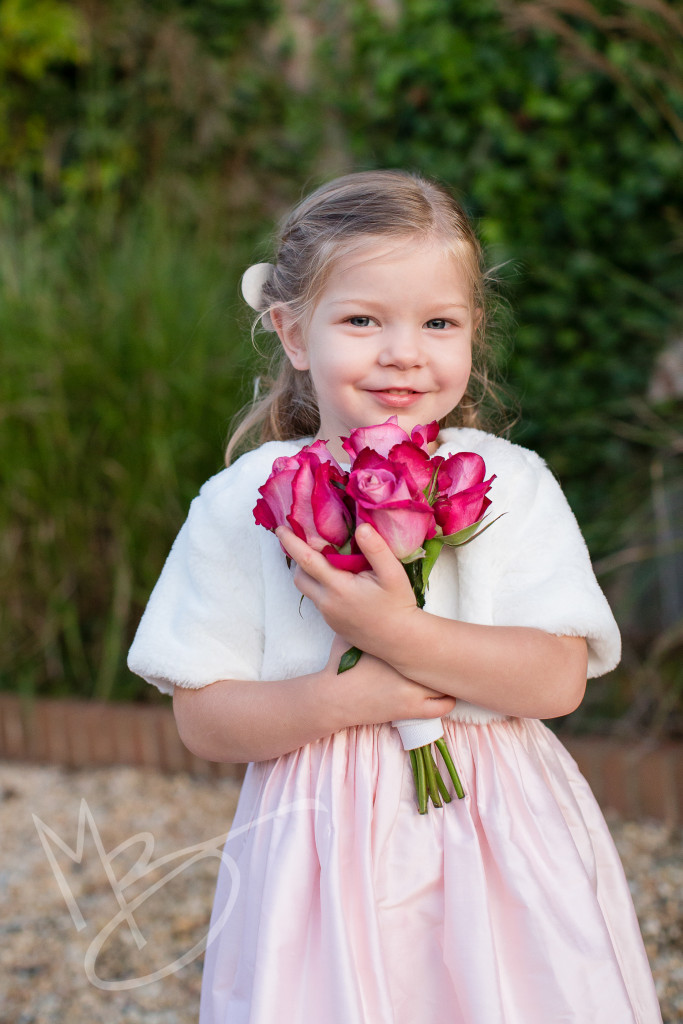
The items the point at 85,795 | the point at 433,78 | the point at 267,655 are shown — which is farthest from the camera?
the point at 433,78

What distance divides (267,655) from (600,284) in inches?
119

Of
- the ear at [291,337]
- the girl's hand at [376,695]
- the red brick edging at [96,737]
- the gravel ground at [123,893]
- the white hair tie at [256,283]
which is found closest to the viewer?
the girl's hand at [376,695]

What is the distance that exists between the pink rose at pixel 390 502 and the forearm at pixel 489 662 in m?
0.10

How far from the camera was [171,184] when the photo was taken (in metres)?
5.13

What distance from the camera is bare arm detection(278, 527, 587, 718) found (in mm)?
1191

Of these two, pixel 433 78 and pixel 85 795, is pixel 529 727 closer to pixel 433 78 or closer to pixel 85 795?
pixel 85 795

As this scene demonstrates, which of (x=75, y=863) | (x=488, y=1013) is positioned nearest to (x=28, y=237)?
(x=75, y=863)

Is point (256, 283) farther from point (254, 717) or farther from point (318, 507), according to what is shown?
point (254, 717)

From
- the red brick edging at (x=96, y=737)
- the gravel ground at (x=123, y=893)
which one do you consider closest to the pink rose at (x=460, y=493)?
the gravel ground at (x=123, y=893)

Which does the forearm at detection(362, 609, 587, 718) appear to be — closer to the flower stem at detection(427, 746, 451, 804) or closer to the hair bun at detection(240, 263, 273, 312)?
the flower stem at detection(427, 746, 451, 804)

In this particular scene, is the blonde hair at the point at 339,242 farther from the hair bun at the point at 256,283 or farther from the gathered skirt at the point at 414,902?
the gathered skirt at the point at 414,902

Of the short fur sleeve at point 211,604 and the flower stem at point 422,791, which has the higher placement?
the short fur sleeve at point 211,604

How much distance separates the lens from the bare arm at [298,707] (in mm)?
1255

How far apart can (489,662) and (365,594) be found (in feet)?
0.63
